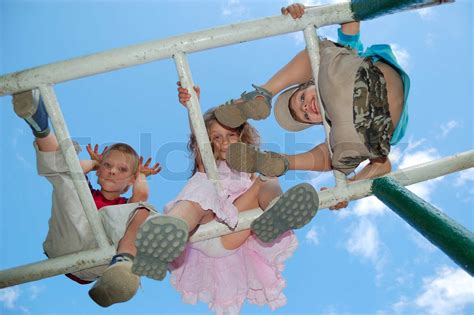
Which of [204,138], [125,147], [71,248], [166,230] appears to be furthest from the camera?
[125,147]

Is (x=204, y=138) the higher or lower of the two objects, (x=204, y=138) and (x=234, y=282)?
the higher

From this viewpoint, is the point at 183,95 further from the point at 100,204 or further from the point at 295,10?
the point at 100,204

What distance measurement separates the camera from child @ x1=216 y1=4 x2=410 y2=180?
1438 mm

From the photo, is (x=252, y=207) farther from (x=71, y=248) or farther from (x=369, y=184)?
(x=71, y=248)

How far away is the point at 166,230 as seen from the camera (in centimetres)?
129

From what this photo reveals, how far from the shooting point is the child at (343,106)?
1.44 m

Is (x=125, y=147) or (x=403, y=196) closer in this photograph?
(x=403, y=196)

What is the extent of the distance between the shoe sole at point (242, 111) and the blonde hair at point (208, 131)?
31cm

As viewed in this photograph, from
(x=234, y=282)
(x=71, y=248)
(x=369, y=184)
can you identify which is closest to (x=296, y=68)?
(x=369, y=184)

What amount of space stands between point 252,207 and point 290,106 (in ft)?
1.20

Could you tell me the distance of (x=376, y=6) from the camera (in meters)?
1.40

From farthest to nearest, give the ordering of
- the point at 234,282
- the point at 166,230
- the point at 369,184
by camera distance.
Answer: the point at 234,282, the point at 369,184, the point at 166,230

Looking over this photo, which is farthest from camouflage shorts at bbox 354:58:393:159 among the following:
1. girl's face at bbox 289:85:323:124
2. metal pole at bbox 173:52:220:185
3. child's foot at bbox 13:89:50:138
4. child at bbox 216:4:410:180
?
child's foot at bbox 13:89:50:138

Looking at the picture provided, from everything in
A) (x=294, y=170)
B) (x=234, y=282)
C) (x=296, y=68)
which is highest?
(x=296, y=68)
